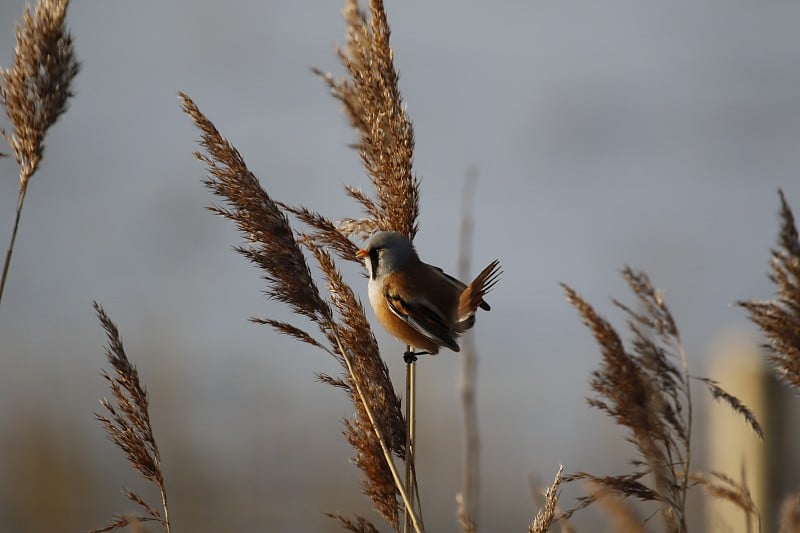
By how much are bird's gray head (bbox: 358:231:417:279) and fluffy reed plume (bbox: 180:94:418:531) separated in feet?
0.84

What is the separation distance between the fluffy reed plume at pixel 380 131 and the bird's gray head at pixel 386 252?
0.11ft

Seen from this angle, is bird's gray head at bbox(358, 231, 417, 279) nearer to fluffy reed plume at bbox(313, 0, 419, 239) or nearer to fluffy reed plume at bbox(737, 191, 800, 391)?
fluffy reed plume at bbox(313, 0, 419, 239)

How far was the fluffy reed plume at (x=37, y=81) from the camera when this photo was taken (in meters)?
2.28

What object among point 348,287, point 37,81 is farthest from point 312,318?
point 37,81

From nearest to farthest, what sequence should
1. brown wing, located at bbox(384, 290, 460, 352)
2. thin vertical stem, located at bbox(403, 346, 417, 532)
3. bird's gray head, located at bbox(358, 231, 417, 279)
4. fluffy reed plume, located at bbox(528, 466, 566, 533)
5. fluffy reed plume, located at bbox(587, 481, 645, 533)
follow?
fluffy reed plume, located at bbox(587, 481, 645, 533) → fluffy reed plume, located at bbox(528, 466, 566, 533) → thin vertical stem, located at bbox(403, 346, 417, 532) → bird's gray head, located at bbox(358, 231, 417, 279) → brown wing, located at bbox(384, 290, 460, 352)

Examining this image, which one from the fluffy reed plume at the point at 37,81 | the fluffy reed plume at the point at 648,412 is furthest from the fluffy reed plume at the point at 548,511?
the fluffy reed plume at the point at 37,81

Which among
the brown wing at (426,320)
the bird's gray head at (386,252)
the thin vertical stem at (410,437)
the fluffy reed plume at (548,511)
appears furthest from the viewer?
the brown wing at (426,320)

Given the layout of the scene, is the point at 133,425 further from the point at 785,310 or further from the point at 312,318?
the point at 785,310

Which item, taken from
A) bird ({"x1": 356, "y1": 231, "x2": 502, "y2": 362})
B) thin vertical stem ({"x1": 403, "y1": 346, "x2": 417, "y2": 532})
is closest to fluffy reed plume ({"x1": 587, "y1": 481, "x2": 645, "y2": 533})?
thin vertical stem ({"x1": 403, "y1": 346, "x2": 417, "y2": 532})

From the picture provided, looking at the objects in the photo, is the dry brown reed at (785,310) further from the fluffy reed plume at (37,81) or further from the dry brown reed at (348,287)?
the fluffy reed plume at (37,81)

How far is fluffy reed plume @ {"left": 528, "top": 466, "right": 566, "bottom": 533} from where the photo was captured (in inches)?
78.9

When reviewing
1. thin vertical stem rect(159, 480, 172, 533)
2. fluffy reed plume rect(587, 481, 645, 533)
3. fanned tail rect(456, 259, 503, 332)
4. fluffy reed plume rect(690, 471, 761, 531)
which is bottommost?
fluffy reed plume rect(587, 481, 645, 533)

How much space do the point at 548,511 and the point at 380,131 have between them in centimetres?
109

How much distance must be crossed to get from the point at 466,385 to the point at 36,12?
5.36 feet
